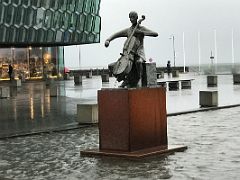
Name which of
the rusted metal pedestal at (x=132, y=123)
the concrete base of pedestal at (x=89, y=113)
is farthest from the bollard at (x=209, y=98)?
the rusted metal pedestal at (x=132, y=123)

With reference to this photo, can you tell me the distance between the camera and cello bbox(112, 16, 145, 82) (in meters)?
11.8

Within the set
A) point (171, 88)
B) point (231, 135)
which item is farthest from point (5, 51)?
point (231, 135)

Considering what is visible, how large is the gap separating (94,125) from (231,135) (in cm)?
524

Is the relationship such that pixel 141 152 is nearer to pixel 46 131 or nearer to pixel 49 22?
pixel 46 131

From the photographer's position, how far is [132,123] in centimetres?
1127

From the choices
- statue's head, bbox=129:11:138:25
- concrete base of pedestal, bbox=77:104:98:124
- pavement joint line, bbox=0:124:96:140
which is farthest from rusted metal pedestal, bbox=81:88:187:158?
concrete base of pedestal, bbox=77:104:98:124

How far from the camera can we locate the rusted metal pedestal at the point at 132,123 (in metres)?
11.3

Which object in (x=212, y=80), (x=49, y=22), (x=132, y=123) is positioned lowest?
(x=132, y=123)

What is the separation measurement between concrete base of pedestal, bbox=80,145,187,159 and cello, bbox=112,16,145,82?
5.29ft

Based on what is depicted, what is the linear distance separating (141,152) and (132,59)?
80.8 inches

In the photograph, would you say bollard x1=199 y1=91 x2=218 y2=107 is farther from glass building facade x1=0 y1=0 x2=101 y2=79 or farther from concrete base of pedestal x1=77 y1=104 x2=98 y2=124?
glass building facade x1=0 y1=0 x2=101 y2=79

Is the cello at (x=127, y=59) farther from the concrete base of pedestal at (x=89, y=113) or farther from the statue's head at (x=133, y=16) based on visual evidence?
the concrete base of pedestal at (x=89, y=113)

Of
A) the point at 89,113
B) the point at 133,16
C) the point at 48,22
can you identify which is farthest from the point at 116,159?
→ the point at 48,22

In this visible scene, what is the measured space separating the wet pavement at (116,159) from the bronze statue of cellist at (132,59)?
1797 millimetres
